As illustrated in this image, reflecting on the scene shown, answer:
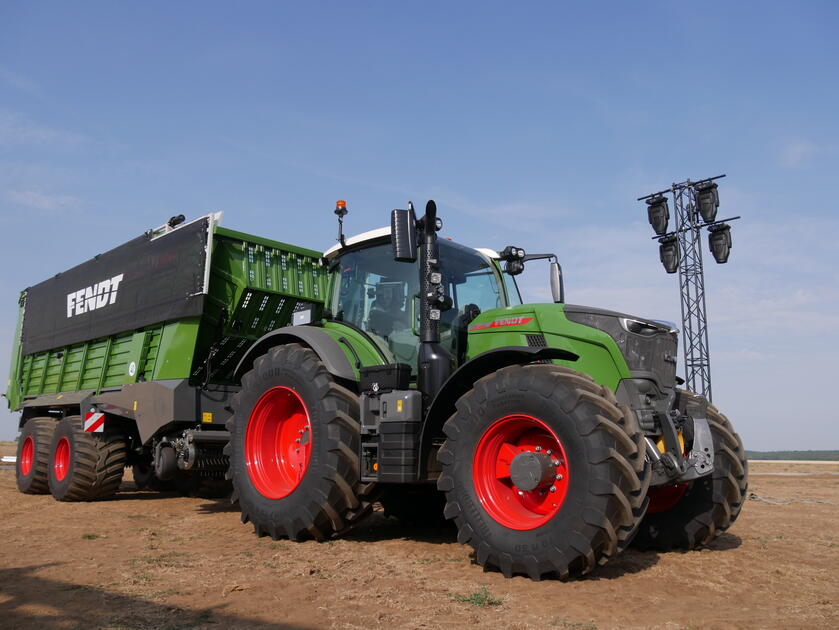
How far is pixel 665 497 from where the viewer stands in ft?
19.7

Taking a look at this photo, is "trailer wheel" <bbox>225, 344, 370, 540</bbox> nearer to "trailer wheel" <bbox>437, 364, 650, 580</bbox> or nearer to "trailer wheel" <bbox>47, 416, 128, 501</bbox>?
"trailer wheel" <bbox>437, 364, 650, 580</bbox>

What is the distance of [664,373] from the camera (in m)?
5.64

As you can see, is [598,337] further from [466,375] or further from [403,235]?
[403,235]

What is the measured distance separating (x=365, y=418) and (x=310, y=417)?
55 centimetres

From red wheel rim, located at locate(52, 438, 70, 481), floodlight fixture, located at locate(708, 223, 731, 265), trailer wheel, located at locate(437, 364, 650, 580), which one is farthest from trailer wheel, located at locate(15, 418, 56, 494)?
floodlight fixture, located at locate(708, 223, 731, 265)

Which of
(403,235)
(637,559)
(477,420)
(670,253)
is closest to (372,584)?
(477,420)

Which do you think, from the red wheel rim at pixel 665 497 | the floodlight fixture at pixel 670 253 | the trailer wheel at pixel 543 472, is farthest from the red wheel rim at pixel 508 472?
the floodlight fixture at pixel 670 253

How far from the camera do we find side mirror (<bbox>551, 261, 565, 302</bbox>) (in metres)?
6.25

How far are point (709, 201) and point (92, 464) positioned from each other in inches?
559

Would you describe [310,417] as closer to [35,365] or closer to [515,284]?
[515,284]

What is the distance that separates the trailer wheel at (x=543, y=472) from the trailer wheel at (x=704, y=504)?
5.28ft

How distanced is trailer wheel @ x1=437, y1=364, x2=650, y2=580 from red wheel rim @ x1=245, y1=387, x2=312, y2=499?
6.92ft

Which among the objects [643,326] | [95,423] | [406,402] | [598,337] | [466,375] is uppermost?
[643,326]

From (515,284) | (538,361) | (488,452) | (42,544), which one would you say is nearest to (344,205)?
(515,284)
